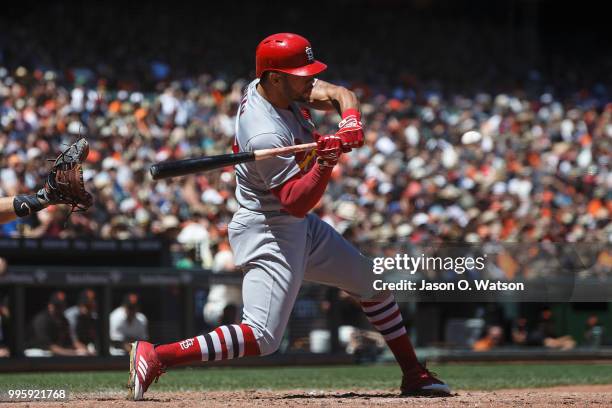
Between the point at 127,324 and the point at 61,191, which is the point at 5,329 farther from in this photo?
the point at 61,191

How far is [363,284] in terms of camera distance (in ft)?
16.9

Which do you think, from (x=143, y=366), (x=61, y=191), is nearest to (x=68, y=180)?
(x=61, y=191)

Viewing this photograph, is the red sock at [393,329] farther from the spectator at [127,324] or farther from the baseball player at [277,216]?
the spectator at [127,324]

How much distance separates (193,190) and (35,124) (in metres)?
2.27

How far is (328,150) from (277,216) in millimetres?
474

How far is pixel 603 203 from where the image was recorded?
50.0 ft

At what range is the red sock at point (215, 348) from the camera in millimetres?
4730

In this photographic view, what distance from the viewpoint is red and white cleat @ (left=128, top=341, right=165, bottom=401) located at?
4.70 m

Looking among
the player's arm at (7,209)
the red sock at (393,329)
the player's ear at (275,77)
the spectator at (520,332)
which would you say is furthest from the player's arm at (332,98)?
→ the spectator at (520,332)

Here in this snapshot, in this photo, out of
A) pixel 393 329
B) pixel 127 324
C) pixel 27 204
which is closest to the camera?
pixel 27 204

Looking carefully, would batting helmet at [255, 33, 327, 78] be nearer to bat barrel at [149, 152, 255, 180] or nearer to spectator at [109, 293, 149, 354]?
bat barrel at [149, 152, 255, 180]

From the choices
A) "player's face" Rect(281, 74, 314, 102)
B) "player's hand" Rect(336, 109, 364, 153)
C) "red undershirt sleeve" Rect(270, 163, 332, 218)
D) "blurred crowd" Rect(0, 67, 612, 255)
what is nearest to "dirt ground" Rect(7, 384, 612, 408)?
"red undershirt sleeve" Rect(270, 163, 332, 218)

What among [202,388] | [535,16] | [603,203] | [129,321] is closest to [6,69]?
[129,321]

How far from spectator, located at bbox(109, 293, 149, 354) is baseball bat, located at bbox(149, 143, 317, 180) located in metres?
4.36
